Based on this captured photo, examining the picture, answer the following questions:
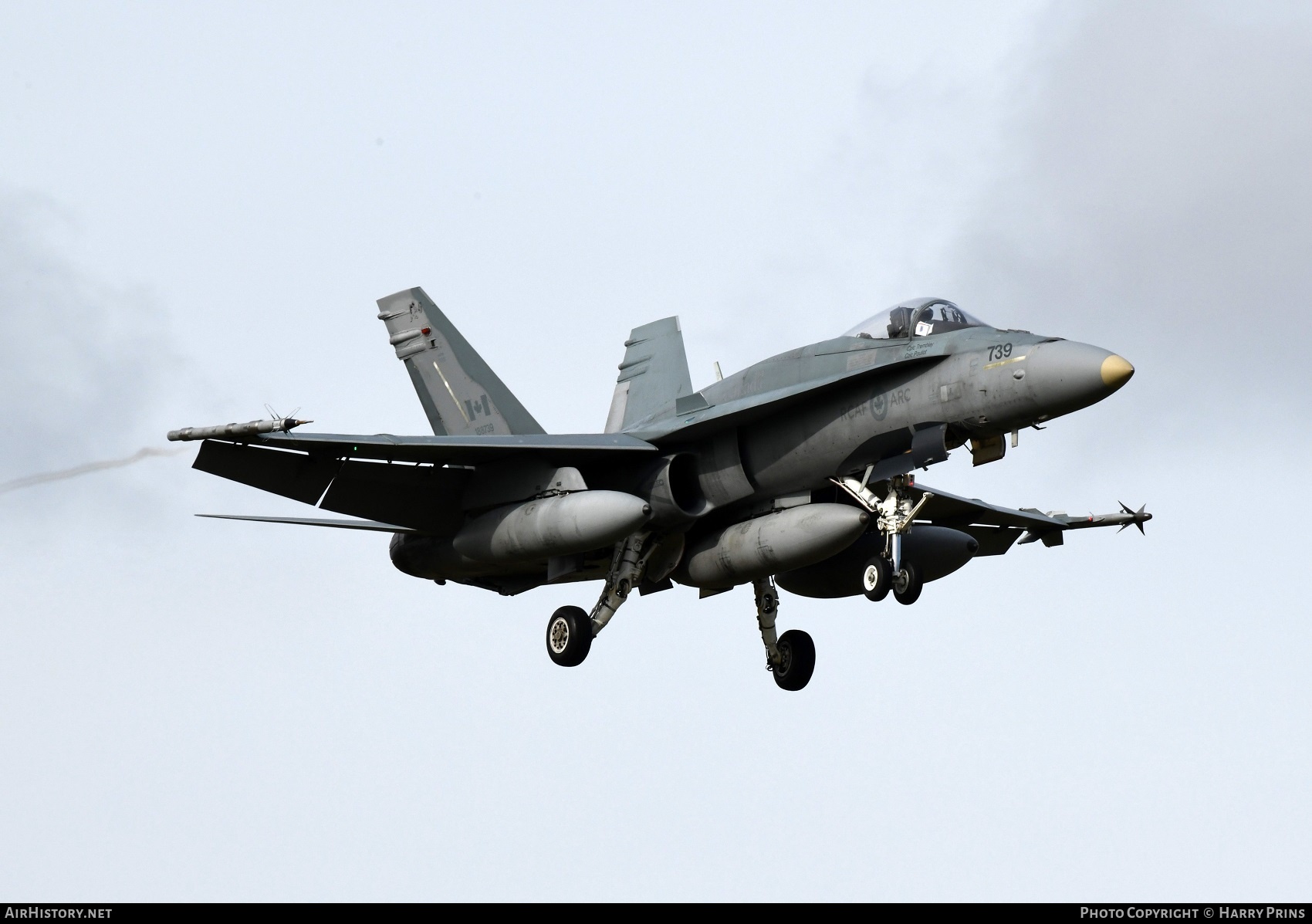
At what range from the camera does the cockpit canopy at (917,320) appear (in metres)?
19.6

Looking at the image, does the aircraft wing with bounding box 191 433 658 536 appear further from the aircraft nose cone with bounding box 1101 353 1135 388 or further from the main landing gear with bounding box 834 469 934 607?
the aircraft nose cone with bounding box 1101 353 1135 388

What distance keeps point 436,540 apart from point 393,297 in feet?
15.1

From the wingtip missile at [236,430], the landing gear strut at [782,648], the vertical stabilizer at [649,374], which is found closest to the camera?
the wingtip missile at [236,430]

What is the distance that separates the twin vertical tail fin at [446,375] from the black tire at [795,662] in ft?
14.4

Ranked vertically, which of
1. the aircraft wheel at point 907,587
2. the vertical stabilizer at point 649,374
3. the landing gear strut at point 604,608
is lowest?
the aircraft wheel at point 907,587

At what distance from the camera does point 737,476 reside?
2058cm

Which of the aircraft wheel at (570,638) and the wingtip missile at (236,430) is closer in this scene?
the wingtip missile at (236,430)

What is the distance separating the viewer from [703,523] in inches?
842

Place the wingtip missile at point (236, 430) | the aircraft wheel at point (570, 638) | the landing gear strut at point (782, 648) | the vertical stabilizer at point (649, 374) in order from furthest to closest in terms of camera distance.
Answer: the vertical stabilizer at point (649, 374) → the landing gear strut at point (782, 648) → the aircraft wheel at point (570, 638) → the wingtip missile at point (236, 430)

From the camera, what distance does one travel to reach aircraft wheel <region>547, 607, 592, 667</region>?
2102 cm

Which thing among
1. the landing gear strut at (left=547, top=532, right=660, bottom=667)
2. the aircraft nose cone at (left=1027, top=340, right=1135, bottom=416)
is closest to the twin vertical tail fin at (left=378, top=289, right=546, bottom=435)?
the landing gear strut at (left=547, top=532, right=660, bottom=667)

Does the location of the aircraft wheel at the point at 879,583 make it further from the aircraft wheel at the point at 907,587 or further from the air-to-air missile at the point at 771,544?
the air-to-air missile at the point at 771,544

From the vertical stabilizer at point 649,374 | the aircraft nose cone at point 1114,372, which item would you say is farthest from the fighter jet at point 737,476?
the vertical stabilizer at point 649,374
